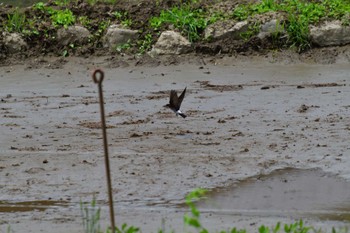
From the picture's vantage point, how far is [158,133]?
28.5ft

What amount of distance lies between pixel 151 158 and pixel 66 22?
17.9ft

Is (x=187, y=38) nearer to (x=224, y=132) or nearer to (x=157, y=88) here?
(x=157, y=88)

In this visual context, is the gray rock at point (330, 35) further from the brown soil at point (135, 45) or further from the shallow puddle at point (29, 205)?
the shallow puddle at point (29, 205)

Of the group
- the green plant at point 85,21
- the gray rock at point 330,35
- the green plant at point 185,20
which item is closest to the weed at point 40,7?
the green plant at point 85,21

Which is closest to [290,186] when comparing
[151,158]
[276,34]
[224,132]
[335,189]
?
[335,189]

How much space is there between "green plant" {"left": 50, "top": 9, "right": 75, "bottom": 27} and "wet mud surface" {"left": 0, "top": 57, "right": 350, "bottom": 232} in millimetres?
721

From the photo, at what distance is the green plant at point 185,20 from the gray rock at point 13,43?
173 centimetres

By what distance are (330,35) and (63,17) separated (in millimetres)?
3600

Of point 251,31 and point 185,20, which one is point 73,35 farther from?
point 251,31

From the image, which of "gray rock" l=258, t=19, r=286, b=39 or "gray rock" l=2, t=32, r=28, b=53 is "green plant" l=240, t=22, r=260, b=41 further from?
"gray rock" l=2, t=32, r=28, b=53

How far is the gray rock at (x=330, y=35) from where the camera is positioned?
11.9 metres

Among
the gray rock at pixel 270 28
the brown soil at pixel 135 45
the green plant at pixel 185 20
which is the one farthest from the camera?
the green plant at pixel 185 20

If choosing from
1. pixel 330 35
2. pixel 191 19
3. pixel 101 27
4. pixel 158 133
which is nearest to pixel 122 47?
pixel 101 27

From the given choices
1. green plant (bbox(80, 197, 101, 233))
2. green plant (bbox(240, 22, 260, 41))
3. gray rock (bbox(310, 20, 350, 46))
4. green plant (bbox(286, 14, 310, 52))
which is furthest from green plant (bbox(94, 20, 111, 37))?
green plant (bbox(80, 197, 101, 233))
